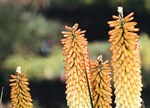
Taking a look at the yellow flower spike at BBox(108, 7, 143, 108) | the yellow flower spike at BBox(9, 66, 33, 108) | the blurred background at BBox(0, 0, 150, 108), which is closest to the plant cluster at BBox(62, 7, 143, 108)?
the yellow flower spike at BBox(108, 7, 143, 108)

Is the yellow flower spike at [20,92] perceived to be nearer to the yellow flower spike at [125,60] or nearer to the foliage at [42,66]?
the yellow flower spike at [125,60]

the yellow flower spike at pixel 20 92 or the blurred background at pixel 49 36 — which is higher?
the blurred background at pixel 49 36

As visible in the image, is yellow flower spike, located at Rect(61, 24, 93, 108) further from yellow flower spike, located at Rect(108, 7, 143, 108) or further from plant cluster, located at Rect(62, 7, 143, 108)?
yellow flower spike, located at Rect(108, 7, 143, 108)

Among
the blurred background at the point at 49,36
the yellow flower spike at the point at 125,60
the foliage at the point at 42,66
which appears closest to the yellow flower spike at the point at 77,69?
the yellow flower spike at the point at 125,60

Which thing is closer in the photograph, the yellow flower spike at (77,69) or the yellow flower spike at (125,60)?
the yellow flower spike at (125,60)

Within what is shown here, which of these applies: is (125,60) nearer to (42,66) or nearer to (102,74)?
(102,74)

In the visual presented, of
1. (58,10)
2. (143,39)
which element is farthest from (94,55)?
(58,10)

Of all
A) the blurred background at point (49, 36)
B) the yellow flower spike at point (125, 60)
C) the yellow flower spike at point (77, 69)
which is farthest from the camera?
the blurred background at point (49, 36)
